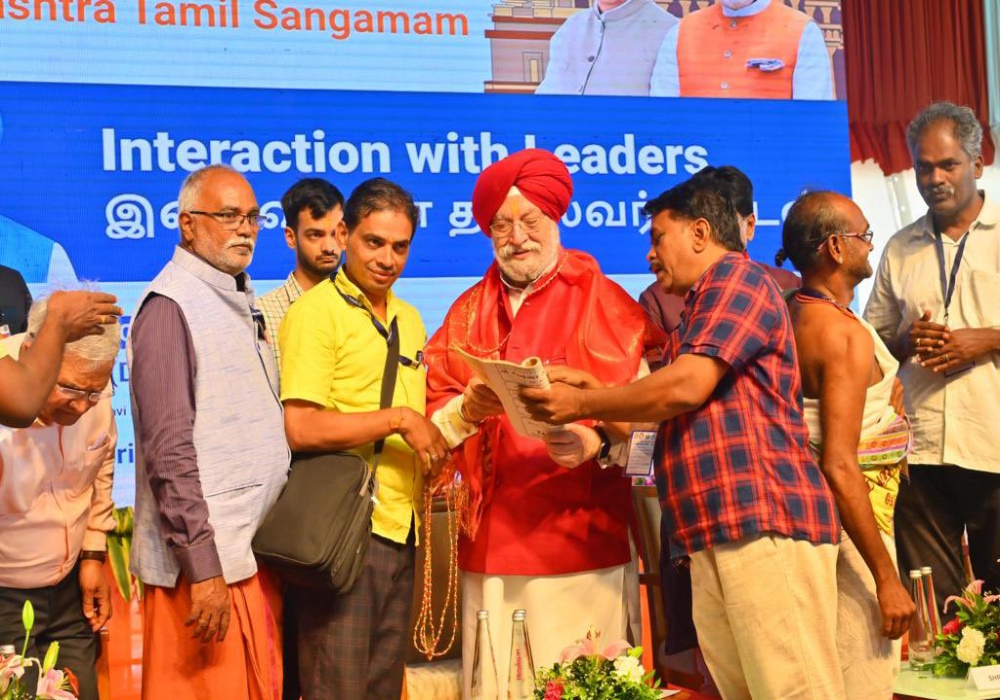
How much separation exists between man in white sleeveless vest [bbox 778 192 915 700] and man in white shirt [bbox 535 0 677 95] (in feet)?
8.94

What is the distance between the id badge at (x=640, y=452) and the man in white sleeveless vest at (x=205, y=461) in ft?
2.64

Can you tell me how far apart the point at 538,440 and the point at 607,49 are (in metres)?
3.11

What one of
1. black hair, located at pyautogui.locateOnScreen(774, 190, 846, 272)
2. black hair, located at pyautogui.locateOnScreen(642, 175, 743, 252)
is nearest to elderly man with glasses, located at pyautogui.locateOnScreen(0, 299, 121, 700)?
black hair, located at pyautogui.locateOnScreen(642, 175, 743, 252)

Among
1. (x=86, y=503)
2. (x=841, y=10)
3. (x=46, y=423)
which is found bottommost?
(x=86, y=503)

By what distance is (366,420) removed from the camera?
2.79 meters

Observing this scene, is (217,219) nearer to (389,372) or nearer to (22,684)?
(389,372)

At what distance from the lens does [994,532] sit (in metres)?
3.72

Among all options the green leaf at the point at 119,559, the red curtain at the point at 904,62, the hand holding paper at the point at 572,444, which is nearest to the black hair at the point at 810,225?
the hand holding paper at the point at 572,444

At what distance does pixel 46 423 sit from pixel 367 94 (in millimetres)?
2770

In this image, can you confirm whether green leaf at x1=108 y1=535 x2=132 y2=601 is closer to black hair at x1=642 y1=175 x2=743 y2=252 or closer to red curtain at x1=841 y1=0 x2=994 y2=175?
black hair at x1=642 y1=175 x2=743 y2=252

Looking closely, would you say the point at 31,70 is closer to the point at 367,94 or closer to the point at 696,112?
the point at 367,94

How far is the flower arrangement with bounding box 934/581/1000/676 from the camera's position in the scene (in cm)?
284

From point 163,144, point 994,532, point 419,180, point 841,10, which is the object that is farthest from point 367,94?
point 994,532

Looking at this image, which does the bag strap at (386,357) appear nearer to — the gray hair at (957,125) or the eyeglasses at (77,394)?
the eyeglasses at (77,394)
